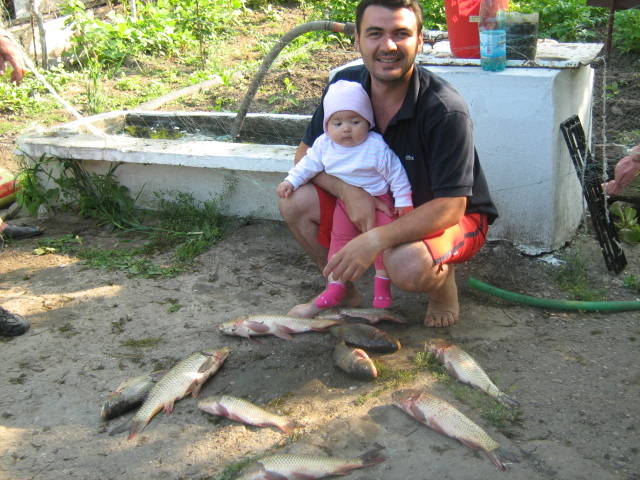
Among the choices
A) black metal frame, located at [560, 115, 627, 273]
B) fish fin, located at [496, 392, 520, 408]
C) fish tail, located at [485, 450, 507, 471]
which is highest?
black metal frame, located at [560, 115, 627, 273]

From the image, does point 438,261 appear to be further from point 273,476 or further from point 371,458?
point 273,476

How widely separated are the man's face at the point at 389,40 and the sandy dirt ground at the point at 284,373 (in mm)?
1361

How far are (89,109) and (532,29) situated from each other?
498 cm

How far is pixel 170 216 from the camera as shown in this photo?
18.5 ft

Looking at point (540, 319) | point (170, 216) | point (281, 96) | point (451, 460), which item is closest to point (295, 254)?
point (170, 216)

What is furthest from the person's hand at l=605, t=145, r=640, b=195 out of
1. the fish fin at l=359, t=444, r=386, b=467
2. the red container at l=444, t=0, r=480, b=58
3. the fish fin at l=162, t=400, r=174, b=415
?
the fish fin at l=162, t=400, r=174, b=415

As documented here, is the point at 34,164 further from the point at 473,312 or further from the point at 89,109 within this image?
the point at 473,312

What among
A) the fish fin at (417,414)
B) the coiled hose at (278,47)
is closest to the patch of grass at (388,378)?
the fish fin at (417,414)

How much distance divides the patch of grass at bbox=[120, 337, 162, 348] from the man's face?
1.83 meters

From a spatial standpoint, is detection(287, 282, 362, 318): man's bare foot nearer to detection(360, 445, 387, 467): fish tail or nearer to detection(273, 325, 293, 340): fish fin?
detection(273, 325, 293, 340): fish fin

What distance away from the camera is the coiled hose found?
555 cm

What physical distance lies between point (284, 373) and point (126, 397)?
2.48ft

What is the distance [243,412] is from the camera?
321 cm

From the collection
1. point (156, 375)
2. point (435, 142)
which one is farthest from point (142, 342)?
→ point (435, 142)
